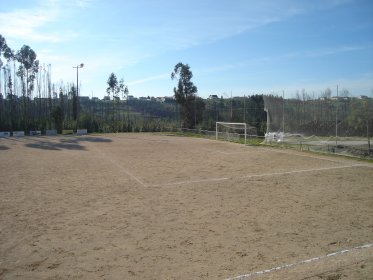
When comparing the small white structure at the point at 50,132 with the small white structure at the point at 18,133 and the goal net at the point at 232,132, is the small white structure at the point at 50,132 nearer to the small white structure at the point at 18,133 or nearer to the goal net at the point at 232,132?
the small white structure at the point at 18,133

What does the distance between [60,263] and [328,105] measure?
15500 millimetres

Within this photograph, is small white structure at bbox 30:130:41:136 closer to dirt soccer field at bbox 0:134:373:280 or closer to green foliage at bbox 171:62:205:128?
green foliage at bbox 171:62:205:128

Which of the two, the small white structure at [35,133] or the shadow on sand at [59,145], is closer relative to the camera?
the shadow on sand at [59,145]

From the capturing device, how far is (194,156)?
1811 cm

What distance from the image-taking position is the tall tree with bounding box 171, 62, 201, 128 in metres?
38.2

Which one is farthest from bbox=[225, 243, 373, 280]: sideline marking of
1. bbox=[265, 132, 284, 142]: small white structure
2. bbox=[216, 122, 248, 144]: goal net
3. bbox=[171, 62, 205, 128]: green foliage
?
bbox=[171, 62, 205, 128]: green foliage

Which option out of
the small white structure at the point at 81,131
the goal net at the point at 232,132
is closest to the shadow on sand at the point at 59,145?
the goal net at the point at 232,132

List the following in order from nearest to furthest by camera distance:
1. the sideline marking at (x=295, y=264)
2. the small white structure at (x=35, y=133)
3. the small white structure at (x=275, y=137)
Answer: the sideline marking at (x=295, y=264), the small white structure at (x=275, y=137), the small white structure at (x=35, y=133)

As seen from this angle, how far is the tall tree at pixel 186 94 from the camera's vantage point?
38.2 metres

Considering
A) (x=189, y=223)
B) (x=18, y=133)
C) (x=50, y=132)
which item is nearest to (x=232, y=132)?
(x=50, y=132)

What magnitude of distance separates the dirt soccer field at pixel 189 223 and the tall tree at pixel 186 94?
24.8 meters

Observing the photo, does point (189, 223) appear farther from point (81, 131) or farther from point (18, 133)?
point (81, 131)

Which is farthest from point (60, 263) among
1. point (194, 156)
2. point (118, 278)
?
point (194, 156)

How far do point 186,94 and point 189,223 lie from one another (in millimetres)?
32362
